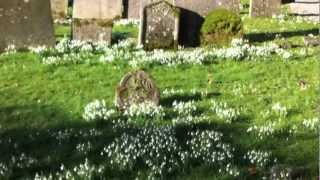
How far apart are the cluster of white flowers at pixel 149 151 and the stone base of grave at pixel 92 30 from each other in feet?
35.5

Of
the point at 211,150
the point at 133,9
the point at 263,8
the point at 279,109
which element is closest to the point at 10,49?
the point at 279,109

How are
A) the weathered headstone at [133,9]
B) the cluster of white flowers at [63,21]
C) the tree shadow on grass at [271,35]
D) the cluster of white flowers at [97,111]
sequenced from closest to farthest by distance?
the cluster of white flowers at [97,111] < the tree shadow on grass at [271,35] < the cluster of white flowers at [63,21] < the weathered headstone at [133,9]

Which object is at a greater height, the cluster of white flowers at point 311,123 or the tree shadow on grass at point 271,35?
the tree shadow on grass at point 271,35

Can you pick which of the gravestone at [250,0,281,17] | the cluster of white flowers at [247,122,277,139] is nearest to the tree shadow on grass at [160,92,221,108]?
the cluster of white flowers at [247,122,277,139]

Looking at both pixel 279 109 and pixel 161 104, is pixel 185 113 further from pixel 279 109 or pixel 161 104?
pixel 279 109

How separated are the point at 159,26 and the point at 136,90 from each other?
8564 millimetres

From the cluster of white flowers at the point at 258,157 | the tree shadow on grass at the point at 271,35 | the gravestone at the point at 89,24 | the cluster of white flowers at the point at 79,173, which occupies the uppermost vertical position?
the gravestone at the point at 89,24

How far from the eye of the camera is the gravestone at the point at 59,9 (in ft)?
106

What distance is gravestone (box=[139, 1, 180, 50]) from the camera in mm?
21844

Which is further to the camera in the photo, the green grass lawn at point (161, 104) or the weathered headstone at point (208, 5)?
the weathered headstone at point (208, 5)

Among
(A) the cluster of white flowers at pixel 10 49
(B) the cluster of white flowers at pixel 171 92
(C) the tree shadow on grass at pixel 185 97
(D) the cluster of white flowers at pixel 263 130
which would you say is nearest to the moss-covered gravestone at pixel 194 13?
(A) the cluster of white flowers at pixel 10 49

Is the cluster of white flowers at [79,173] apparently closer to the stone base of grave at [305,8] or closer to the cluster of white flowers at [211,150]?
the cluster of white flowers at [211,150]

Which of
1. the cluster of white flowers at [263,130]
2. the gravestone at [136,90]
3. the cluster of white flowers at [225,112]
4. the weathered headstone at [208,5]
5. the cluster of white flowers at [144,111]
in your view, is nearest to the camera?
the cluster of white flowers at [263,130]

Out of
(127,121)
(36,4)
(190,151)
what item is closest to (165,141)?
(190,151)
